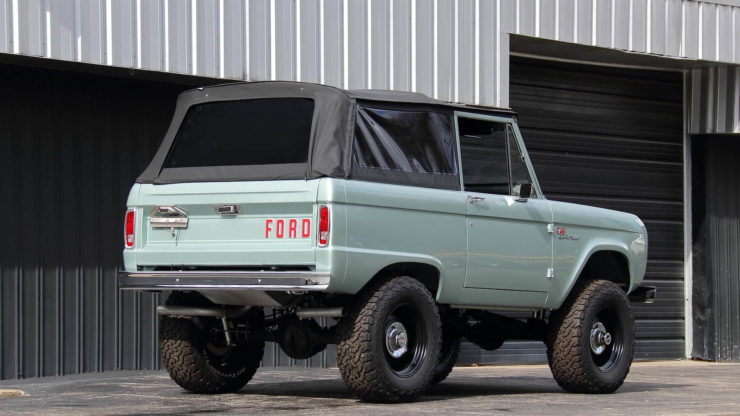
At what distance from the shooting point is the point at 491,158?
33.2 feet

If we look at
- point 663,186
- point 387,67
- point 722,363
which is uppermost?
point 387,67

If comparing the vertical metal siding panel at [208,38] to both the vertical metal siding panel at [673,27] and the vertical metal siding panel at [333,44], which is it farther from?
the vertical metal siding panel at [673,27]

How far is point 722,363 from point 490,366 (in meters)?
3.60

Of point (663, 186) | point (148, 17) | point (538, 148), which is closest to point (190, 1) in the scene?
point (148, 17)

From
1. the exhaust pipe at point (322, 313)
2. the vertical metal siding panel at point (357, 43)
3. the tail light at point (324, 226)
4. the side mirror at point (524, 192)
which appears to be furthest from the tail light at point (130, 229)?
the vertical metal siding panel at point (357, 43)

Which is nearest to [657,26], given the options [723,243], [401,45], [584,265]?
[723,243]

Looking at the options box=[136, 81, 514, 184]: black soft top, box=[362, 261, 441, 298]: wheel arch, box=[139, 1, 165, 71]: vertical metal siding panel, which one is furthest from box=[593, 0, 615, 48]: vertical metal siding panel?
box=[362, 261, 441, 298]: wheel arch

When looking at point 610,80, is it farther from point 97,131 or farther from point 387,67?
point 97,131

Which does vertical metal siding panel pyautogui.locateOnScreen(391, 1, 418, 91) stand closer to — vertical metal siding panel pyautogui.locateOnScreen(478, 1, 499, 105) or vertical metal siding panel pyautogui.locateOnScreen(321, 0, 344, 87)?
vertical metal siding panel pyautogui.locateOnScreen(321, 0, 344, 87)

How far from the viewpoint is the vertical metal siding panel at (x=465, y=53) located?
1434cm

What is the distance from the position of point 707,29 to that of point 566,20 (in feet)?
7.02

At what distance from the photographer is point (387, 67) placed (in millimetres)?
13602

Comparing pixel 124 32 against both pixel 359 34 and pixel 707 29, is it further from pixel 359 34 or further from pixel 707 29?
pixel 707 29

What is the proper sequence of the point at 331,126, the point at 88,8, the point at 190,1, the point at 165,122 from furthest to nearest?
the point at 165,122 → the point at 190,1 → the point at 88,8 → the point at 331,126
